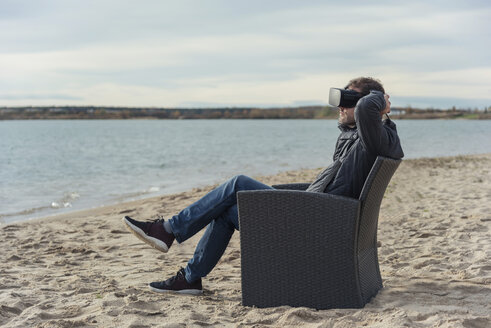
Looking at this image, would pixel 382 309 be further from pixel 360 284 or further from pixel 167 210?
pixel 167 210

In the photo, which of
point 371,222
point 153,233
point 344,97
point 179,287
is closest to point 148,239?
point 153,233

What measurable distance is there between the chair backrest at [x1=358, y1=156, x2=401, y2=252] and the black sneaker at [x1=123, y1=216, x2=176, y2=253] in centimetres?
123

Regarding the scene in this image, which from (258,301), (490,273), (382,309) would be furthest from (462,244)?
(258,301)

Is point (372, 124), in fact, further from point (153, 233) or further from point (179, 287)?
point (179, 287)

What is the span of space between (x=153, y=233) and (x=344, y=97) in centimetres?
149

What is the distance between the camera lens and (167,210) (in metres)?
7.25

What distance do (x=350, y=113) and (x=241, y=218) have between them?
923 millimetres

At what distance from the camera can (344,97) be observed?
3002 mm

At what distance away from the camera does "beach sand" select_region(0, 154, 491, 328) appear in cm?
283

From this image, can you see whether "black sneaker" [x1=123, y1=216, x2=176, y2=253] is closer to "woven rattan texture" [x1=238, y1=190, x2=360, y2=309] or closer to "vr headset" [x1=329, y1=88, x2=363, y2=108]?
"woven rattan texture" [x1=238, y1=190, x2=360, y2=309]

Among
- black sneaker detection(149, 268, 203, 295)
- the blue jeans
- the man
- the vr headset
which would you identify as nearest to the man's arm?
the man

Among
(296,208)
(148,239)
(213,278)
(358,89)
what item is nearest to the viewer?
(296,208)

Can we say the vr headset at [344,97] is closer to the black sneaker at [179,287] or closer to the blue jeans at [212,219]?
the blue jeans at [212,219]

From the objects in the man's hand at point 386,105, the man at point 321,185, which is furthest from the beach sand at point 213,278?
the man's hand at point 386,105
